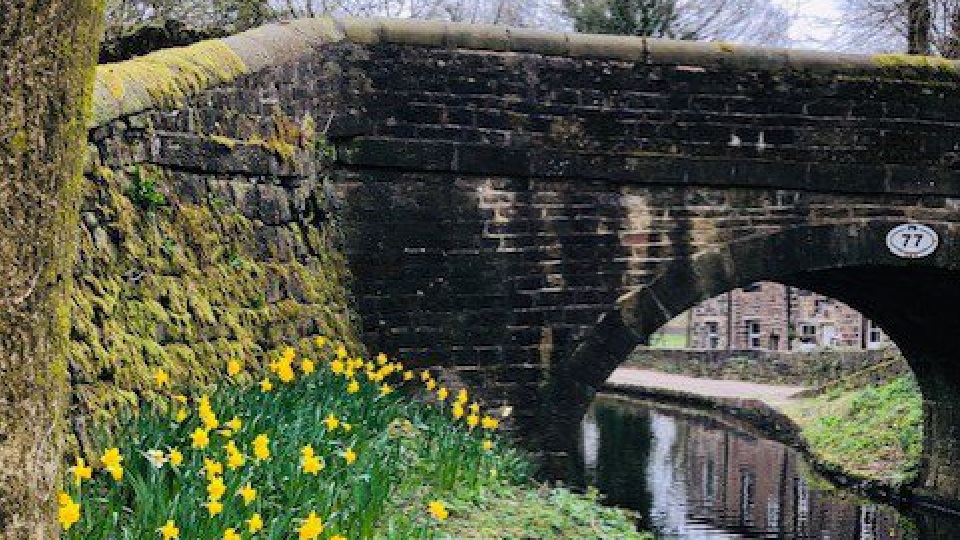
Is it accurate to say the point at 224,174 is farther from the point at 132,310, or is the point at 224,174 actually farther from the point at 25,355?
the point at 25,355

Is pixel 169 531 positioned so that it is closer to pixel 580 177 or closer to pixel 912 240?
pixel 580 177

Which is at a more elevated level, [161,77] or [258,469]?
Result: [161,77]

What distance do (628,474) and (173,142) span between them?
11.9 m

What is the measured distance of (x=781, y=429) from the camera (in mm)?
20891

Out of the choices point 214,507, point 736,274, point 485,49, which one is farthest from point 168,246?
point 736,274

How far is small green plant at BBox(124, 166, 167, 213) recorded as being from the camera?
5312 mm

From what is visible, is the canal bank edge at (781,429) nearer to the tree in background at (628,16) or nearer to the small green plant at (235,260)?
the tree in background at (628,16)

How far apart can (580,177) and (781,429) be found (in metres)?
13.1

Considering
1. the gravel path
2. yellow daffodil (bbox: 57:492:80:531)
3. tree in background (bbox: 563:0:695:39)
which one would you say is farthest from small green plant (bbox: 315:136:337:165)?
the gravel path

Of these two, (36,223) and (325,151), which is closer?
(36,223)

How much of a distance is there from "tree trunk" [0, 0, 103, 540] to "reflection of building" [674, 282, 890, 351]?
101ft

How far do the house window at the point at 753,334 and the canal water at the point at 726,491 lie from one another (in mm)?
16282

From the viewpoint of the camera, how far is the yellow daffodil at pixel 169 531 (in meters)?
3.09

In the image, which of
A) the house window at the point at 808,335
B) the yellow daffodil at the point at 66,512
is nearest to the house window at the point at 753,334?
the house window at the point at 808,335
